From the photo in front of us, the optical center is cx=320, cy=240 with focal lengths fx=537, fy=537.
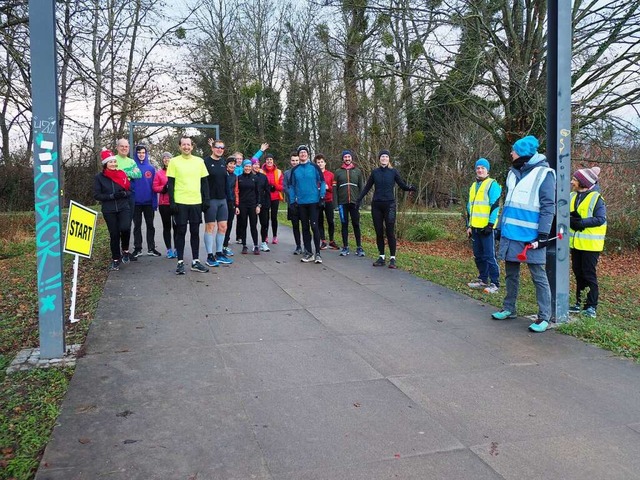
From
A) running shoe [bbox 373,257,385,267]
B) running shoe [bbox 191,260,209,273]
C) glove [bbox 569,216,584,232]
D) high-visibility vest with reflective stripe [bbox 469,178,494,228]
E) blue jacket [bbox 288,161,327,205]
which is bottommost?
running shoe [bbox 373,257,385,267]

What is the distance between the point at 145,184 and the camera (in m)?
9.59

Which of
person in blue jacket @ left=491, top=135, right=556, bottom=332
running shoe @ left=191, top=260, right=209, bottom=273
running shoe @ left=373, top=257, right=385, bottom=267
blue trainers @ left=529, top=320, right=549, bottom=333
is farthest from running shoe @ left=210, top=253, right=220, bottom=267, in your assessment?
blue trainers @ left=529, top=320, right=549, bottom=333

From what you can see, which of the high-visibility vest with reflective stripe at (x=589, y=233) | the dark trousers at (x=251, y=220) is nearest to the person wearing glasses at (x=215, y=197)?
the dark trousers at (x=251, y=220)

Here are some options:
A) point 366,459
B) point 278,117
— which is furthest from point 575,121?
point 278,117

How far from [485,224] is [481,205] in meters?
0.30

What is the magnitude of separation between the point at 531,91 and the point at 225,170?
711 centimetres

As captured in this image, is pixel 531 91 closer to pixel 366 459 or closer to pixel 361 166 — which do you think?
pixel 361 166

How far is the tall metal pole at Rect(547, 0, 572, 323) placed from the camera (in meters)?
5.91

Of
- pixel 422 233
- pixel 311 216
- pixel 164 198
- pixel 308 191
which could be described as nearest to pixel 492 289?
pixel 311 216

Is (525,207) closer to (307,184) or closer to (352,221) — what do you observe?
(307,184)

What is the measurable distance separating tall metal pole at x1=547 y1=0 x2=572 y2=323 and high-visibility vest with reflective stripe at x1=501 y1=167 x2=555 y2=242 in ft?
1.15

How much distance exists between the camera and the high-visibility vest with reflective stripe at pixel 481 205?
8133 millimetres

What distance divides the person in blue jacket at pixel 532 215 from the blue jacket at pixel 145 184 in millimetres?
6278

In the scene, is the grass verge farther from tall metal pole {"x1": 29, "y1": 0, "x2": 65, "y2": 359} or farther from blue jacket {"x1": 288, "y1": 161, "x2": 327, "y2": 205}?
blue jacket {"x1": 288, "y1": 161, "x2": 327, "y2": 205}
